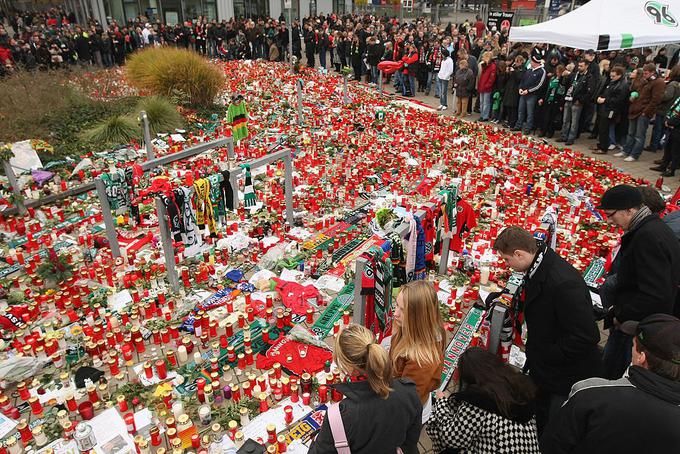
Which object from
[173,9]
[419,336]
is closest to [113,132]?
[419,336]

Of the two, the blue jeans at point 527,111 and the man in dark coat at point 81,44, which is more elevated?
the man in dark coat at point 81,44

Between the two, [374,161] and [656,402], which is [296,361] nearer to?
[656,402]

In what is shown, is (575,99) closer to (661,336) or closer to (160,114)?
(160,114)

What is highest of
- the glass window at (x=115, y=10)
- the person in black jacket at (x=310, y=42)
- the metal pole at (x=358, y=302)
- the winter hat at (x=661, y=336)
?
the glass window at (x=115, y=10)

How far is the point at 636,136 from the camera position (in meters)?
10.5

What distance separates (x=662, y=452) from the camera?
2.02 meters

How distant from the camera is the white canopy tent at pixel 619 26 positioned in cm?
949

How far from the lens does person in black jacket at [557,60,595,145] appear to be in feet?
35.8

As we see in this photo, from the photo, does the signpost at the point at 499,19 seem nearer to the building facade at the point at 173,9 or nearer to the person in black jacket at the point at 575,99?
the person in black jacket at the point at 575,99

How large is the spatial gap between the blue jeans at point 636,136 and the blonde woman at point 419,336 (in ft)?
32.6

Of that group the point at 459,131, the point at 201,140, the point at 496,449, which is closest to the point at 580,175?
the point at 459,131

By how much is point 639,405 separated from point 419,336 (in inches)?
53.1

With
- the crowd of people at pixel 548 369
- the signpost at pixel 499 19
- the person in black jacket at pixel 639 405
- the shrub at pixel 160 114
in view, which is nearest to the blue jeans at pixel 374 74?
the signpost at pixel 499 19

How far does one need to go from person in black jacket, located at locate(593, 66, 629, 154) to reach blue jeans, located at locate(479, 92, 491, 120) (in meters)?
3.23
